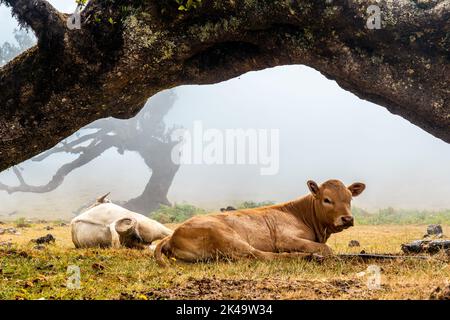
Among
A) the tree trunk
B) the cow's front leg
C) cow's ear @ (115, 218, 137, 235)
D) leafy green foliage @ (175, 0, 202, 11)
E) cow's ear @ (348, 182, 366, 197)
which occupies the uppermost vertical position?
leafy green foliage @ (175, 0, 202, 11)

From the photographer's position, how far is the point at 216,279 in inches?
296

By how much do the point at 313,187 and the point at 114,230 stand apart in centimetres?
481

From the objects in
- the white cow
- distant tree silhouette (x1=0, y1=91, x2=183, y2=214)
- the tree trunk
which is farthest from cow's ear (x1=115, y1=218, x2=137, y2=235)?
distant tree silhouette (x1=0, y1=91, x2=183, y2=214)

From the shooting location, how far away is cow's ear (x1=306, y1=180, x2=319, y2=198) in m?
10.7

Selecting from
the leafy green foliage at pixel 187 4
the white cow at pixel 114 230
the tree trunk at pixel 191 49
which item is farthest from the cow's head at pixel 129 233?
the leafy green foliage at pixel 187 4

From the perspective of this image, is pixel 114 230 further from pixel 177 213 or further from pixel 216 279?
pixel 177 213

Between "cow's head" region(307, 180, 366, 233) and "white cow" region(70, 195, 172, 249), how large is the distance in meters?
4.20

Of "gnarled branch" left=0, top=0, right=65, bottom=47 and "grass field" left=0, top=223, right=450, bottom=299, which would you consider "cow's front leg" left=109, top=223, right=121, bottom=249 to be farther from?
"gnarled branch" left=0, top=0, right=65, bottom=47

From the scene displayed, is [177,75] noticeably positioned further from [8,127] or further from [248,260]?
Result: [248,260]

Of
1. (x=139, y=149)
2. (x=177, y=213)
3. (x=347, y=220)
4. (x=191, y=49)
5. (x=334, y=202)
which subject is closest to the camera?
(x=347, y=220)

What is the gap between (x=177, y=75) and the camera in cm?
1142

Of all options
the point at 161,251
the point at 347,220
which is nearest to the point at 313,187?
the point at 347,220
